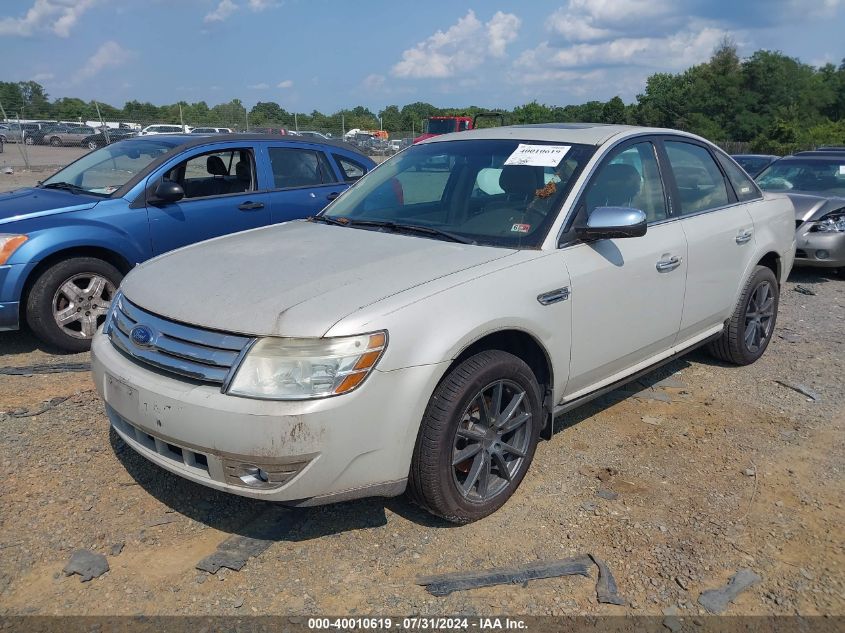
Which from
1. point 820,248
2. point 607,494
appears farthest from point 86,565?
point 820,248

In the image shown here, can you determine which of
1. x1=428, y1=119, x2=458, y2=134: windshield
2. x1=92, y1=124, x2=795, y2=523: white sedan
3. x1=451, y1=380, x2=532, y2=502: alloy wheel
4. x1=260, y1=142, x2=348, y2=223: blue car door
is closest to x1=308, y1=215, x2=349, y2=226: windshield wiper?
x1=92, y1=124, x2=795, y2=523: white sedan

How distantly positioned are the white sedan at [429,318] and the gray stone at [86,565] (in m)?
0.45

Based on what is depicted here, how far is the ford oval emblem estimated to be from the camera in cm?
291

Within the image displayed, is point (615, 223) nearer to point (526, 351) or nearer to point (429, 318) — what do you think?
point (526, 351)

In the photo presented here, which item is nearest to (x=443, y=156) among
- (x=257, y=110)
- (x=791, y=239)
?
(x=791, y=239)

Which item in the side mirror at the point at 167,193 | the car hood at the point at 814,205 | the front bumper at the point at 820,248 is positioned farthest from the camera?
the car hood at the point at 814,205

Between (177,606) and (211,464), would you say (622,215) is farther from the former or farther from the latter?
(177,606)

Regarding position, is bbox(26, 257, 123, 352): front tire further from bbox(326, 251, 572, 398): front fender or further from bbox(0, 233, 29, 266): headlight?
bbox(326, 251, 572, 398): front fender

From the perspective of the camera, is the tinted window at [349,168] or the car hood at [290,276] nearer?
the car hood at [290,276]

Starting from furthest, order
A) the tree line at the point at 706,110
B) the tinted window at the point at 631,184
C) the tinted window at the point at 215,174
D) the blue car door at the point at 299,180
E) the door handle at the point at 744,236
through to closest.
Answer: the tree line at the point at 706,110 < the blue car door at the point at 299,180 < the tinted window at the point at 215,174 < the door handle at the point at 744,236 < the tinted window at the point at 631,184

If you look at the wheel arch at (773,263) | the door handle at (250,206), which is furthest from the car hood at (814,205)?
the door handle at (250,206)

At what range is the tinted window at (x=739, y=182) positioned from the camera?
4992mm

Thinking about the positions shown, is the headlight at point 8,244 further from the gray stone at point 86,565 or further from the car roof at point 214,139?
the gray stone at point 86,565

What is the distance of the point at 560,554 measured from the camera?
2973mm
